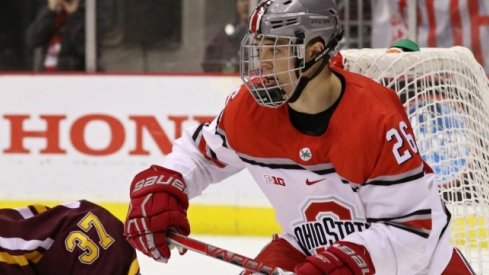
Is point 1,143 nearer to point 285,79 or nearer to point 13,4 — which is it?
point 13,4

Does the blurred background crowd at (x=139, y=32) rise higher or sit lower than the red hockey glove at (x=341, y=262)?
higher

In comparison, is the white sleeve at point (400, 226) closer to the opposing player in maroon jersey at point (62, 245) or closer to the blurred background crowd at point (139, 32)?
the opposing player in maroon jersey at point (62, 245)

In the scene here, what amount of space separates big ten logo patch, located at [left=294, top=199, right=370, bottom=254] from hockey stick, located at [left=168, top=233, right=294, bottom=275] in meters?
0.17

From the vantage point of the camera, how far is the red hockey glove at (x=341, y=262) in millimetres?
1858

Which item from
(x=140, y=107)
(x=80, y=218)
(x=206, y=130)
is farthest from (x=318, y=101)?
(x=140, y=107)

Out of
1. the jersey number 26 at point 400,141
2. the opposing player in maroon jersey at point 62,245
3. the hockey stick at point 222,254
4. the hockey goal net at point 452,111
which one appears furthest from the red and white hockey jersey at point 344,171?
the hockey goal net at point 452,111

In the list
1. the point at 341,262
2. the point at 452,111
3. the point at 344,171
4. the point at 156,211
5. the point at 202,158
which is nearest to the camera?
the point at 341,262

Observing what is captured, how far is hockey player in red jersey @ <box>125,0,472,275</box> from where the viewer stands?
1.92 m

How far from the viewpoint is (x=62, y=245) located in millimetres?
2016

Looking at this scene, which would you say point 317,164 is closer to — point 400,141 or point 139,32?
point 400,141

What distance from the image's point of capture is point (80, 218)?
2.04 metres

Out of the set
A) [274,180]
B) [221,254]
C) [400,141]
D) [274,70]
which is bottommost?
[221,254]

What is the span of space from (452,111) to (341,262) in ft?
3.81

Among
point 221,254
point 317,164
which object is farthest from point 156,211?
point 317,164
